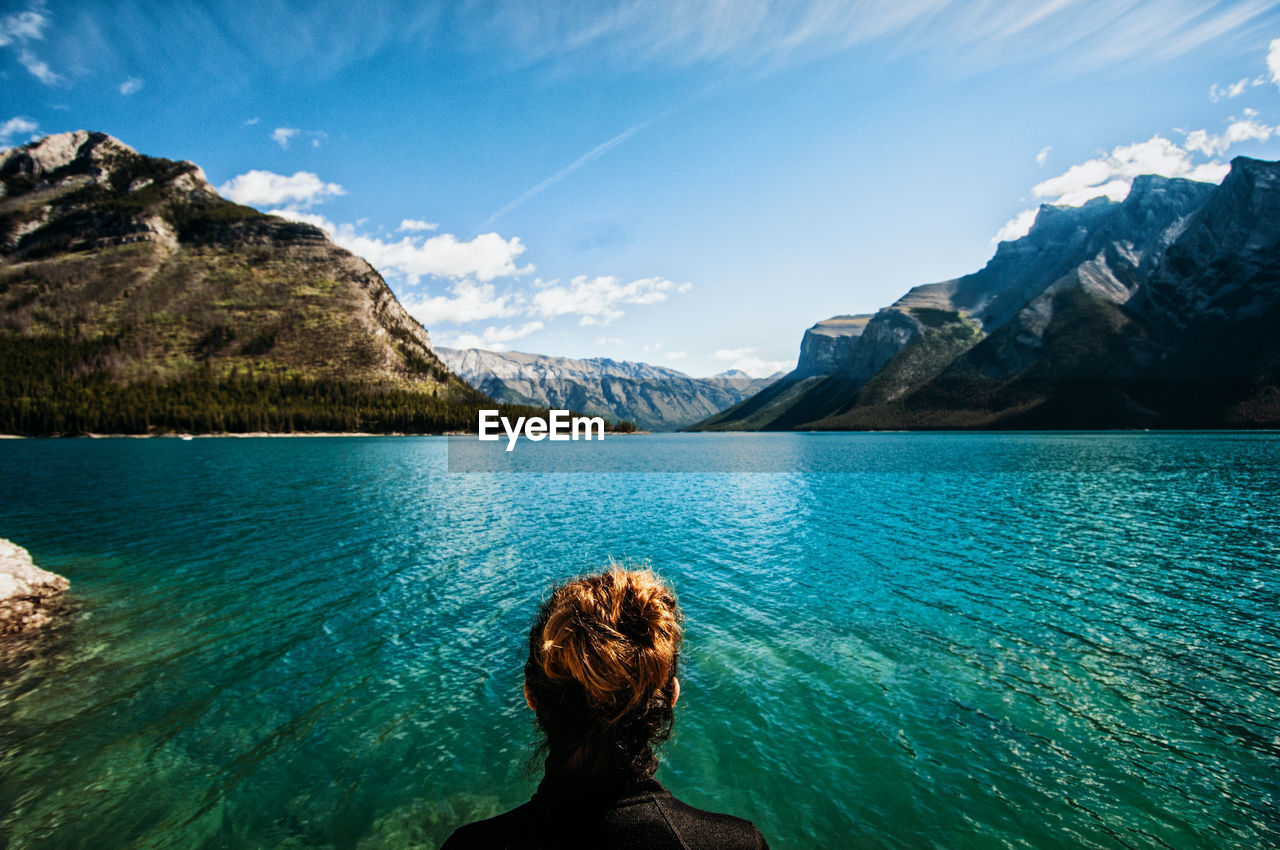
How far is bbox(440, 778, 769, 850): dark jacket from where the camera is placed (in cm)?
274

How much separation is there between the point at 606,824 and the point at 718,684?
46.5ft

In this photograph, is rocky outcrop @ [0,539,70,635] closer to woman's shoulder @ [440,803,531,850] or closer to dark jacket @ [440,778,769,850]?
woman's shoulder @ [440,803,531,850]

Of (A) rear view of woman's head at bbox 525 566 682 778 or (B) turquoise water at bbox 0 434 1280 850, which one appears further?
(B) turquoise water at bbox 0 434 1280 850

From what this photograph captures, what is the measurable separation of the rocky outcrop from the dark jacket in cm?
2597

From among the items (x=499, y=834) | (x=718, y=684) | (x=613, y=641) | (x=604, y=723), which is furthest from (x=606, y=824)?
(x=718, y=684)

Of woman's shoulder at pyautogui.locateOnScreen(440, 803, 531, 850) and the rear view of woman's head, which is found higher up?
the rear view of woman's head

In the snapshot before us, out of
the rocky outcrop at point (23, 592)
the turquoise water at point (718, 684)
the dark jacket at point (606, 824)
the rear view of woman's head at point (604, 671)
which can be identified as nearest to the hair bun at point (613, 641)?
the rear view of woman's head at point (604, 671)

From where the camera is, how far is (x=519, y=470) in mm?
82625

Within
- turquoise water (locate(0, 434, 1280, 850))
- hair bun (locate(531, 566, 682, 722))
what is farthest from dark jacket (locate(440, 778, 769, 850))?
turquoise water (locate(0, 434, 1280, 850))

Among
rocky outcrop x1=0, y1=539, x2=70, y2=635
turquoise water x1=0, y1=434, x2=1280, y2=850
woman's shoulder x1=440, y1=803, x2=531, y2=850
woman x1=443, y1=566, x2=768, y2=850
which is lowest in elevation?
turquoise water x1=0, y1=434, x2=1280, y2=850

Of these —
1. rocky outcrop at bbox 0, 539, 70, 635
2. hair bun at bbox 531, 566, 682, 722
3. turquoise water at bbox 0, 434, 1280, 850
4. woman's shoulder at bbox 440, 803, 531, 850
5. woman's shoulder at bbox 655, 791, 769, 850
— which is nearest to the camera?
hair bun at bbox 531, 566, 682, 722

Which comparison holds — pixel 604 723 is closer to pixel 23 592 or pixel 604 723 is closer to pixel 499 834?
pixel 499 834

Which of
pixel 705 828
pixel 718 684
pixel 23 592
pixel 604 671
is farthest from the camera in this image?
pixel 23 592

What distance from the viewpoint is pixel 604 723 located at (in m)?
2.75
